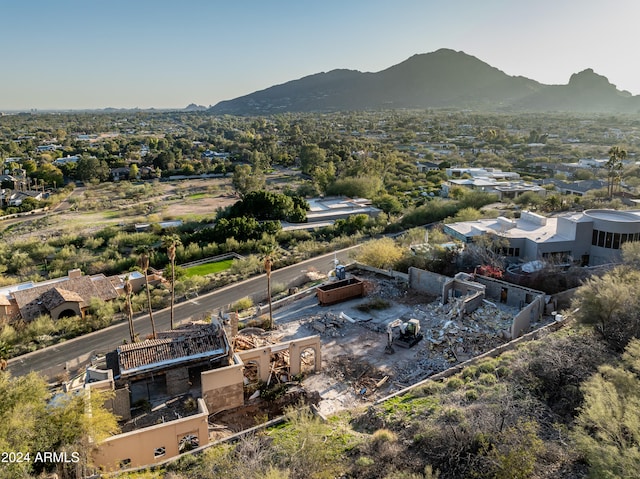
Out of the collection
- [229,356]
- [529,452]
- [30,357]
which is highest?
[529,452]

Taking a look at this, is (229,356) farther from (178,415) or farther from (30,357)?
(30,357)

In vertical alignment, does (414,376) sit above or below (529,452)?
below

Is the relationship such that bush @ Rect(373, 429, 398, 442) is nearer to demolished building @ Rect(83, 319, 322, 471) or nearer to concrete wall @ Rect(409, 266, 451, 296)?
demolished building @ Rect(83, 319, 322, 471)

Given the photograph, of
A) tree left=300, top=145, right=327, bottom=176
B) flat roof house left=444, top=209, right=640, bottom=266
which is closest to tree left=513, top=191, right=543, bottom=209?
flat roof house left=444, top=209, right=640, bottom=266

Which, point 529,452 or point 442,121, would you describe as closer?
point 529,452

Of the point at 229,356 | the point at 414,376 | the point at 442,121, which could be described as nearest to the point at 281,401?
the point at 229,356

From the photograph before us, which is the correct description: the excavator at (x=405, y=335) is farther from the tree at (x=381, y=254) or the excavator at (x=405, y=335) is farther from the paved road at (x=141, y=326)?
the paved road at (x=141, y=326)

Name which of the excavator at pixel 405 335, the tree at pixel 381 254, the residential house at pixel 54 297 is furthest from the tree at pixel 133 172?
the excavator at pixel 405 335
